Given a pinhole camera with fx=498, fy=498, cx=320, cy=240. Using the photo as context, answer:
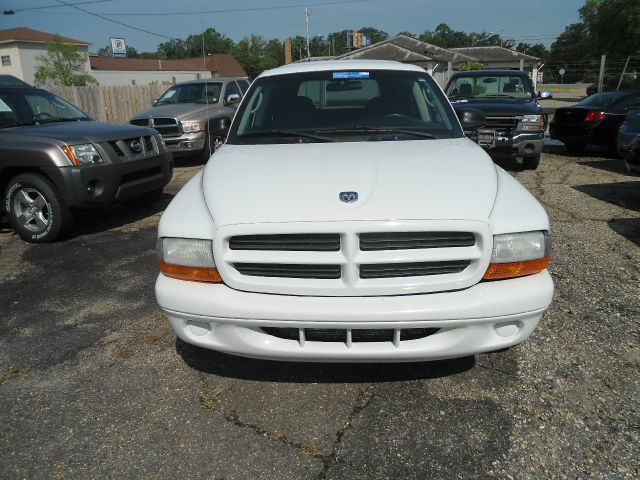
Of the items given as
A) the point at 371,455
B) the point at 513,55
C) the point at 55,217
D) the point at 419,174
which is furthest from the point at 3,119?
the point at 513,55

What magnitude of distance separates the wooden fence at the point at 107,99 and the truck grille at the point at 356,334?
15.4 m

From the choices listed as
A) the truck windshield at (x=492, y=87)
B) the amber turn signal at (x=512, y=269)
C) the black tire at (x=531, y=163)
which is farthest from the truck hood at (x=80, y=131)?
the black tire at (x=531, y=163)

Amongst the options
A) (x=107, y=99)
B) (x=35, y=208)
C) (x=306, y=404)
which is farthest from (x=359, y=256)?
(x=107, y=99)

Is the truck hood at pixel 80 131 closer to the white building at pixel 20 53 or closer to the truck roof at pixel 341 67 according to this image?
the truck roof at pixel 341 67

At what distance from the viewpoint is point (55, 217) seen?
5.45 meters

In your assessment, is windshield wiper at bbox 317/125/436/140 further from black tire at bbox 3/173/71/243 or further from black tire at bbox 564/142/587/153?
black tire at bbox 564/142/587/153

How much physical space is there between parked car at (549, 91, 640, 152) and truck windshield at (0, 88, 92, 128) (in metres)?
9.76

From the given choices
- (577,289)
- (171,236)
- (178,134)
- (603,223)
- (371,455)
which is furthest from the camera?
(178,134)

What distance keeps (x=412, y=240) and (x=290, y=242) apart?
575mm

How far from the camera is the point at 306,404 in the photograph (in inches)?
104

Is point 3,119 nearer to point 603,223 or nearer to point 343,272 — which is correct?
point 343,272

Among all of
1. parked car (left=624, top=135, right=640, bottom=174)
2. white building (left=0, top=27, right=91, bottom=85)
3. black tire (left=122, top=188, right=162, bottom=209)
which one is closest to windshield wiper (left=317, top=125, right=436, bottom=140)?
black tire (left=122, top=188, right=162, bottom=209)

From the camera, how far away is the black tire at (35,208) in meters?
5.44

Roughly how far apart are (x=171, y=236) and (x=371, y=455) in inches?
55.9
